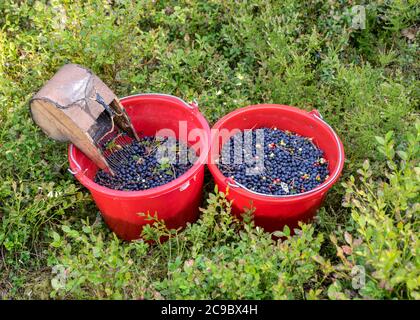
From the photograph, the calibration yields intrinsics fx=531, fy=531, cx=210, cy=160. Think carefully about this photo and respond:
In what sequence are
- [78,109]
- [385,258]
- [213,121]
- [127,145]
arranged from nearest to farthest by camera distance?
[385,258] → [78,109] → [127,145] → [213,121]

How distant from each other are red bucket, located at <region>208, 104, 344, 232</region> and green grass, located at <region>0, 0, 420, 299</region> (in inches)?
4.6

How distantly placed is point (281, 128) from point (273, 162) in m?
0.31

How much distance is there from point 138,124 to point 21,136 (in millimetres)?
666

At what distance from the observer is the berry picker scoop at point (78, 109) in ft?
8.39

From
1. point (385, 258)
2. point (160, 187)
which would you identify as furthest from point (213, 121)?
point (385, 258)

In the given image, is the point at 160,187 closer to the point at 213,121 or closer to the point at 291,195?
the point at 291,195

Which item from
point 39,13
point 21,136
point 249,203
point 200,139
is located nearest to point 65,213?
point 21,136

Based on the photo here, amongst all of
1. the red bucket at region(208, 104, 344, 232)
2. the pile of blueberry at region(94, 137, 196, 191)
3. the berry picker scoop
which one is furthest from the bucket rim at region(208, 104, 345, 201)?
the berry picker scoop

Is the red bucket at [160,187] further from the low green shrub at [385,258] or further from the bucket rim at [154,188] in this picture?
the low green shrub at [385,258]

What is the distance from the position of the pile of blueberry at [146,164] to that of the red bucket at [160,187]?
68 millimetres

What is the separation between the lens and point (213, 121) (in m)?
3.28

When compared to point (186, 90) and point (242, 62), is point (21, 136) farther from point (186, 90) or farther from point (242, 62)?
point (242, 62)

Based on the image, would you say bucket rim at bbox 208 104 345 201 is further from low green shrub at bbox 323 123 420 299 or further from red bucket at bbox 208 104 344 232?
low green shrub at bbox 323 123 420 299

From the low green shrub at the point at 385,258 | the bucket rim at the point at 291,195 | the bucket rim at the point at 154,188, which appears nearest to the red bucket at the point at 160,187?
the bucket rim at the point at 154,188
